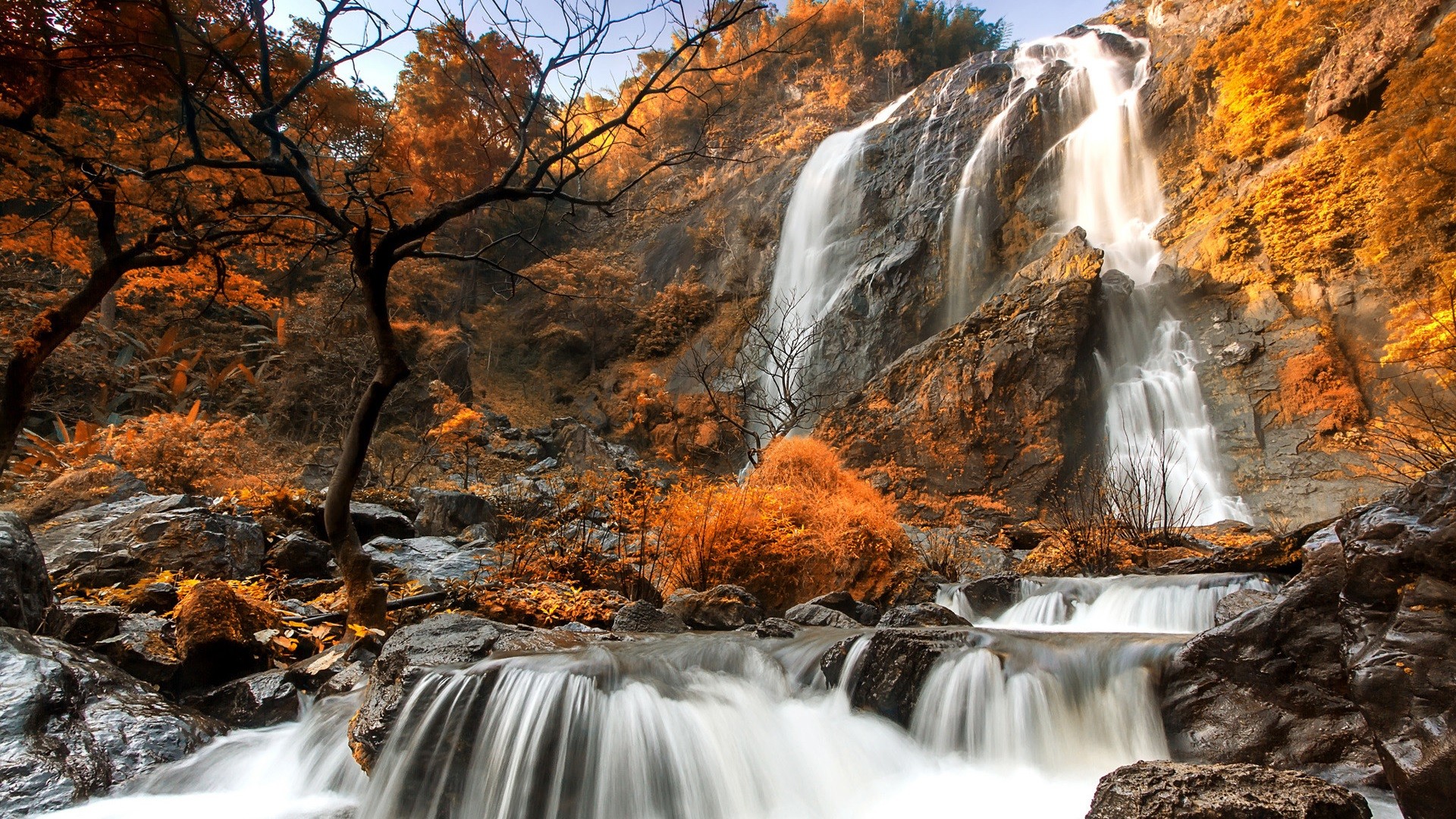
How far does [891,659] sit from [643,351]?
23821mm

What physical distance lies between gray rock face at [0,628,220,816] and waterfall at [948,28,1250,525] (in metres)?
10.00

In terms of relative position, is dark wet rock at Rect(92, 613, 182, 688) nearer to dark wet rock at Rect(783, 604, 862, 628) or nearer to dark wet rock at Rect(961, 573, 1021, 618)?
dark wet rock at Rect(783, 604, 862, 628)

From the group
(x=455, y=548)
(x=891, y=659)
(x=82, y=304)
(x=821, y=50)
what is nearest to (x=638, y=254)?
(x=821, y=50)

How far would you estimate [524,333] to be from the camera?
94.0 feet

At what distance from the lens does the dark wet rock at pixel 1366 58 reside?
12.1 m

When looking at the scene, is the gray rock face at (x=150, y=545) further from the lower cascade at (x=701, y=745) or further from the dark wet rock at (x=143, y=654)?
the lower cascade at (x=701, y=745)

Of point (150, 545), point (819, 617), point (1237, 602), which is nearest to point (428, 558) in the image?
point (150, 545)

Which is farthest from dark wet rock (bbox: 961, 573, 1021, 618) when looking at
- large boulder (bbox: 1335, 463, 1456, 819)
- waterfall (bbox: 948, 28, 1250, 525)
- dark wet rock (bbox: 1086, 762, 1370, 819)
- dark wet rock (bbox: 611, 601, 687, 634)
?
dark wet rock (bbox: 1086, 762, 1370, 819)

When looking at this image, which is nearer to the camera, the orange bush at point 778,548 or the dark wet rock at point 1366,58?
the orange bush at point 778,548

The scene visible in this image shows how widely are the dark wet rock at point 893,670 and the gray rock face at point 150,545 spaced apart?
20.2ft

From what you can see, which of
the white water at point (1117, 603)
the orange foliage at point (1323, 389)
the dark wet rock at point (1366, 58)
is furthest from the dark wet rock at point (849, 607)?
the dark wet rock at point (1366, 58)

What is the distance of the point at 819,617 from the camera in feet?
21.9

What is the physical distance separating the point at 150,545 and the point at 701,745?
621 cm

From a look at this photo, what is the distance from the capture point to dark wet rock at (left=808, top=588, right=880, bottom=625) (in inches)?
279
